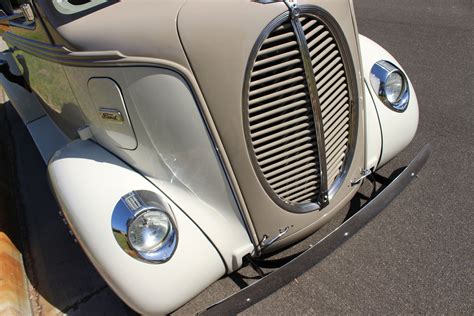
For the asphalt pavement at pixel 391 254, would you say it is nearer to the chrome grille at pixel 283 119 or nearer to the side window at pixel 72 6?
the chrome grille at pixel 283 119

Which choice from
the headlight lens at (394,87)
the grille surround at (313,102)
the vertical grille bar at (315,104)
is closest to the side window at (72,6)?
the grille surround at (313,102)

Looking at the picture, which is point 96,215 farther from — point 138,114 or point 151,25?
point 151,25

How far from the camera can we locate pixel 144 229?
1997 mm

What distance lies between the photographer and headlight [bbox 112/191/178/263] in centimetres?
198

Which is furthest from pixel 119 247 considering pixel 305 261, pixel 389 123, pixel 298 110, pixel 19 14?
pixel 19 14

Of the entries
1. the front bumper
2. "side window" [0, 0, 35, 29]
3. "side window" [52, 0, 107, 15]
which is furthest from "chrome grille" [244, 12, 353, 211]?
"side window" [0, 0, 35, 29]

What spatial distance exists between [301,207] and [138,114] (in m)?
1.05

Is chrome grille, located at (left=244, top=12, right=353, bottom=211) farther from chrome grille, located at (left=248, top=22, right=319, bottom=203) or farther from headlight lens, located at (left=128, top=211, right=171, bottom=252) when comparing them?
headlight lens, located at (left=128, top=211, right=171, bottom=252)

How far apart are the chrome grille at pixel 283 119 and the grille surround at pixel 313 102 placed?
0.06 ft

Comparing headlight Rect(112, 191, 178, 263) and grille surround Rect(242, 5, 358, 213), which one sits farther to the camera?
headlight Rect(112, 191, 178, 263)

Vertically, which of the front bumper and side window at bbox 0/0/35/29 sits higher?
side window at bbox 0/0/35/29

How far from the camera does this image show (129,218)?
1997 millimetres

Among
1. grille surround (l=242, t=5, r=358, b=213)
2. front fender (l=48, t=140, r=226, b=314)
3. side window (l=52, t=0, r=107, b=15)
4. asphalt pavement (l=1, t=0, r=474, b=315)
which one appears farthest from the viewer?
asphalt pavement (l=1, t=0, r=474, b=315)

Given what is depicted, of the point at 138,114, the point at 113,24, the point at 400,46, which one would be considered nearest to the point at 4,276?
the point at 138,114
